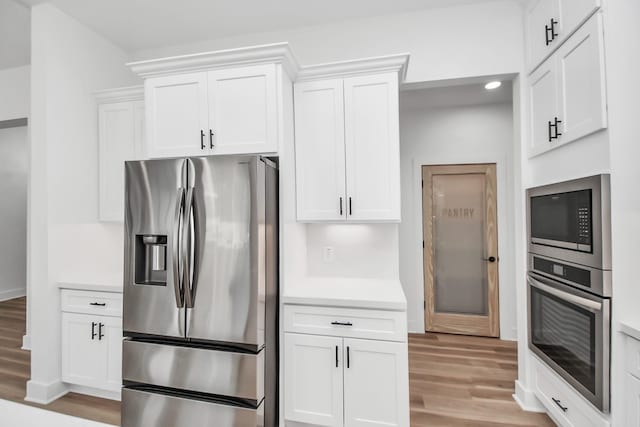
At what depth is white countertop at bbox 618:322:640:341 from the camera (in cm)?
142

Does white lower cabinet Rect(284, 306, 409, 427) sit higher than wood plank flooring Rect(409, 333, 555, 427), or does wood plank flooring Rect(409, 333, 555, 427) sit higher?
white lower cabinet Rect(284, 306, 409, 427)

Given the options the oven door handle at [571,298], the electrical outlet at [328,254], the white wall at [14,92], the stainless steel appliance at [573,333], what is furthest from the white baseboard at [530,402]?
the white wall at [14,92]

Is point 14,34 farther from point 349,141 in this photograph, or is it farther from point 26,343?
point 349,141

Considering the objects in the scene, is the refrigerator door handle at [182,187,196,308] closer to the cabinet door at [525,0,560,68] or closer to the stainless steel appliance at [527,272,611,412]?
the stainless steel appliance at [527,272,611,412]

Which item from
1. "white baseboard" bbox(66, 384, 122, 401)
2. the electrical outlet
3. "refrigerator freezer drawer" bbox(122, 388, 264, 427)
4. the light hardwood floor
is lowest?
the light hardwood floor

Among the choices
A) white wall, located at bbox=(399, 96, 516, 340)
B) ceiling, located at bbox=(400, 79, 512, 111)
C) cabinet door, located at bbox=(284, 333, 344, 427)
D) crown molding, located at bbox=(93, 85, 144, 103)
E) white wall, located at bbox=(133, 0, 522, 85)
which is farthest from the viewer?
white wall, located at bbox=(399, 96, 516, 340)

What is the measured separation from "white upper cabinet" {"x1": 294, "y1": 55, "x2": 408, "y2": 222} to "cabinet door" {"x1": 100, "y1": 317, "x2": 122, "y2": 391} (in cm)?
163

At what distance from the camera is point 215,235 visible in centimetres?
194

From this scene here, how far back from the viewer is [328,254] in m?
2.68

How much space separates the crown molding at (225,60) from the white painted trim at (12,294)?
5.75 m

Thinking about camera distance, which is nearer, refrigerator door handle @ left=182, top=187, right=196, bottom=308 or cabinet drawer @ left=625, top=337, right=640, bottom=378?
cabinet drawer @ left=625, top=337, right=640, bottom=378

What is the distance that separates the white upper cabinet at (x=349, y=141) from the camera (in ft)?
7.36

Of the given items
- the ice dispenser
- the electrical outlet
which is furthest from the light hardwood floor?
the electrical outlet

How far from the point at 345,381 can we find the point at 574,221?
158 centimetres
